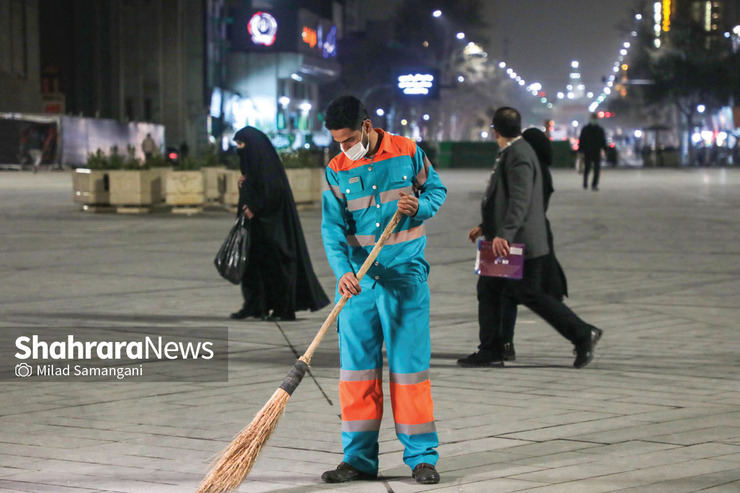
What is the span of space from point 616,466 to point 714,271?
778 centimetres

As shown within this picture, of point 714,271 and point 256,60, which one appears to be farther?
point 256,60

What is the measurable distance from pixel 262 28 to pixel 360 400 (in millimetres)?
80282

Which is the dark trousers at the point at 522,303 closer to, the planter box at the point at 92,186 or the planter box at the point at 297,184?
the planter box at the point at 297,184

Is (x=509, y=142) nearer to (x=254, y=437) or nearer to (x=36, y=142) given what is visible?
(x=254, y=437)

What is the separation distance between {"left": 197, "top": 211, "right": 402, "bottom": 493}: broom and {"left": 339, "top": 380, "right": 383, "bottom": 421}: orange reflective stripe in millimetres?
199

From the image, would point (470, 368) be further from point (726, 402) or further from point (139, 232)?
point (139, 232)

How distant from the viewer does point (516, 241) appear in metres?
7.45

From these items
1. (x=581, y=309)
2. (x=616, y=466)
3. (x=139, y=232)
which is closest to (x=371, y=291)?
(x=616, y=466)

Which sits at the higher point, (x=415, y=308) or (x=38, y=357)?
(x=415, y=308)

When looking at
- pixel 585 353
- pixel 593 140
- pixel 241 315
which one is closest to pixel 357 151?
pixel 585 353

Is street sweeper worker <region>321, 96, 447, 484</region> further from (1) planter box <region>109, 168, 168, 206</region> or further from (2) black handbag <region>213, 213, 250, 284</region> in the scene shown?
(1) planter box <region>109, 168, 168, 206</region>

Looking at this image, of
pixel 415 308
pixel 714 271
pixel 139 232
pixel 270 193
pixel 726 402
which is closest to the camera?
pixel 415 308

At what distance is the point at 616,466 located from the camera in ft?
16.5

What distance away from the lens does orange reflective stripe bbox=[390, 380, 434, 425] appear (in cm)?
489
